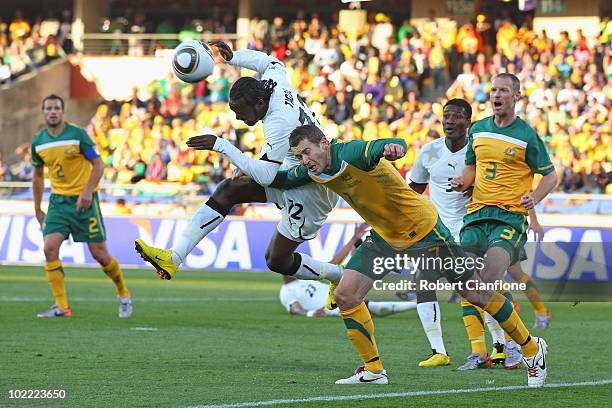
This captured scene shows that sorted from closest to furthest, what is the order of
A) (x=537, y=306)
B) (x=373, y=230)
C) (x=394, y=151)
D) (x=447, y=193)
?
(x=394, y=151) < (x=373, y=230) < (x=447, y=193) < (x=537, y=306)

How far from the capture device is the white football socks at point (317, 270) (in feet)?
33.3

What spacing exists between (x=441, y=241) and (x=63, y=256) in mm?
16571

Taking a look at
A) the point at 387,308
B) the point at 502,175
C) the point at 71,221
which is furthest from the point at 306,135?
the point at 387,308

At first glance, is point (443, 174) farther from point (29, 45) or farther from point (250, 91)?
point (29, 45)

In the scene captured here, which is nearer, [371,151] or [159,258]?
[371,151]

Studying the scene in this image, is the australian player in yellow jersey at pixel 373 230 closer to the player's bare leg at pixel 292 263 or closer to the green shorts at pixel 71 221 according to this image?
the player's bare leg at pixel 292 263

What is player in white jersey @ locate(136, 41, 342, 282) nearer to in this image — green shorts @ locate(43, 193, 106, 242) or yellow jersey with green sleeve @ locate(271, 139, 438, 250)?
yellow jersey with green sleeve @ locate(271, 139, 438, 250)

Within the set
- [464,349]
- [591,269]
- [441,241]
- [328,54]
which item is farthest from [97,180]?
[328,54]

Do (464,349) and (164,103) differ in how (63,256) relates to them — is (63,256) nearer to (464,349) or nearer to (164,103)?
(164,103)

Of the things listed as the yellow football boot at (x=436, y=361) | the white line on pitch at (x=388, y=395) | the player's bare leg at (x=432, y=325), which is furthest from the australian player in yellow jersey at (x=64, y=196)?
the white line on pitch at (x=388, y=395)

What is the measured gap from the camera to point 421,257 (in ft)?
28.8

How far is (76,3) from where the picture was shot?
38.6 metres

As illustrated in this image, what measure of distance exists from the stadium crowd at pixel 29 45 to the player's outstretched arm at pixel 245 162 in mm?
27838

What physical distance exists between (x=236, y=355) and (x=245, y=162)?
77.5 inches
